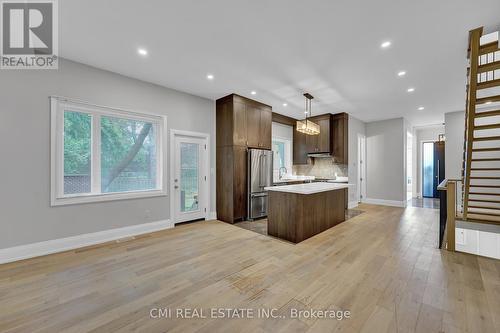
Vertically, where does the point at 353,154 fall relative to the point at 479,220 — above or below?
above

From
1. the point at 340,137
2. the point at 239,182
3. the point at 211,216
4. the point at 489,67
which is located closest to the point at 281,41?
the point at 489,67

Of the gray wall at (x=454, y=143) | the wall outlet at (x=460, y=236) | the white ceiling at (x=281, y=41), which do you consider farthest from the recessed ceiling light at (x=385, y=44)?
the gray wall at (x=454, y=143)

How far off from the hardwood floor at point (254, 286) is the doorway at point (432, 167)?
6541 millimetres

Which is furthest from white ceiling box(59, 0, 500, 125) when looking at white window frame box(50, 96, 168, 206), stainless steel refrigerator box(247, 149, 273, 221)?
stainless steel refrigerator box(247, 149, 273, 221)

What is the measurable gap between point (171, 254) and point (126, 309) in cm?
112

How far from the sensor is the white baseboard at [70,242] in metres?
2.73

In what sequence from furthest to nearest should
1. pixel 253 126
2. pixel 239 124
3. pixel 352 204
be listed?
pixel 352 204, pixel 253 126, pixel 239 124

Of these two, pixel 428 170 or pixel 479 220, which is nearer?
pixel 479 220

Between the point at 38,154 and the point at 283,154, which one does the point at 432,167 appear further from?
the point at 38,154

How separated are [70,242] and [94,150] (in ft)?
4.85

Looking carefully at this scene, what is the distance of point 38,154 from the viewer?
2916 millimetres

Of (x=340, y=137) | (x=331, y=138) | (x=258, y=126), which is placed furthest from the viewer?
(x=331, y=138)

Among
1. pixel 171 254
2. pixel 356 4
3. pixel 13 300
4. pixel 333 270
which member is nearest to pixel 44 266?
pixel 13 300

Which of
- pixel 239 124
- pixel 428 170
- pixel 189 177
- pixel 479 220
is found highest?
pixel 239 124
